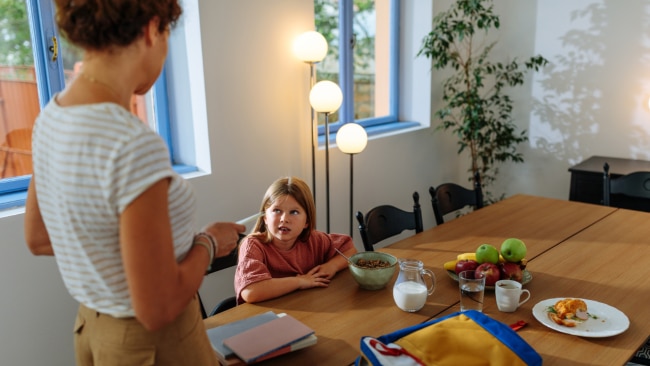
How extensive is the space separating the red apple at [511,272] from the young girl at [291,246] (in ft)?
1.65

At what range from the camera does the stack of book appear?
1369mm

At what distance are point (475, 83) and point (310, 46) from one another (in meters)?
1.48

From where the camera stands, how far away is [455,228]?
240 cm

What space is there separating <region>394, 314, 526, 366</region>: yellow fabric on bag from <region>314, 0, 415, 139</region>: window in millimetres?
2226

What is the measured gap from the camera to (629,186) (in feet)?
9.78

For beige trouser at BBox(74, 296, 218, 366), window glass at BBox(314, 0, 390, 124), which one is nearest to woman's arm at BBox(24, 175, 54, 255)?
beige trouser at BBox(74, 296, 218, 366)

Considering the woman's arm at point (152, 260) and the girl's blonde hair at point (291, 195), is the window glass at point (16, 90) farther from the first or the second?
the woman's arm at point (152, 260)

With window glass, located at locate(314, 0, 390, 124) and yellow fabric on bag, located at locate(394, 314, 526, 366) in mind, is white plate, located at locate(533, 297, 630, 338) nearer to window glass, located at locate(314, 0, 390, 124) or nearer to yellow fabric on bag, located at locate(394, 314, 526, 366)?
yellow fabric on bag, located at locate(394, 314, 526, 366)

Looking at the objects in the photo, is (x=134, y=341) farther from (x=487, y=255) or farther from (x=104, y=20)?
(x=487, y=255)

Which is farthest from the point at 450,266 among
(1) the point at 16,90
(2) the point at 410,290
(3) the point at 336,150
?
(1) the point at 16,90

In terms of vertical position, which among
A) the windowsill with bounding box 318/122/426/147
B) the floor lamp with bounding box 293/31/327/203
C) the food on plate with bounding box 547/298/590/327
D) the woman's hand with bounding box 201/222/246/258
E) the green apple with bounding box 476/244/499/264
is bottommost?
the food on plate with bounding box 547/298/590/327

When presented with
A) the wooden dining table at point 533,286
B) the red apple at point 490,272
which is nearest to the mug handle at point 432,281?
the wooden dining table at point 533,286

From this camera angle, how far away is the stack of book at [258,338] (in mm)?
1369

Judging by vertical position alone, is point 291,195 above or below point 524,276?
above
